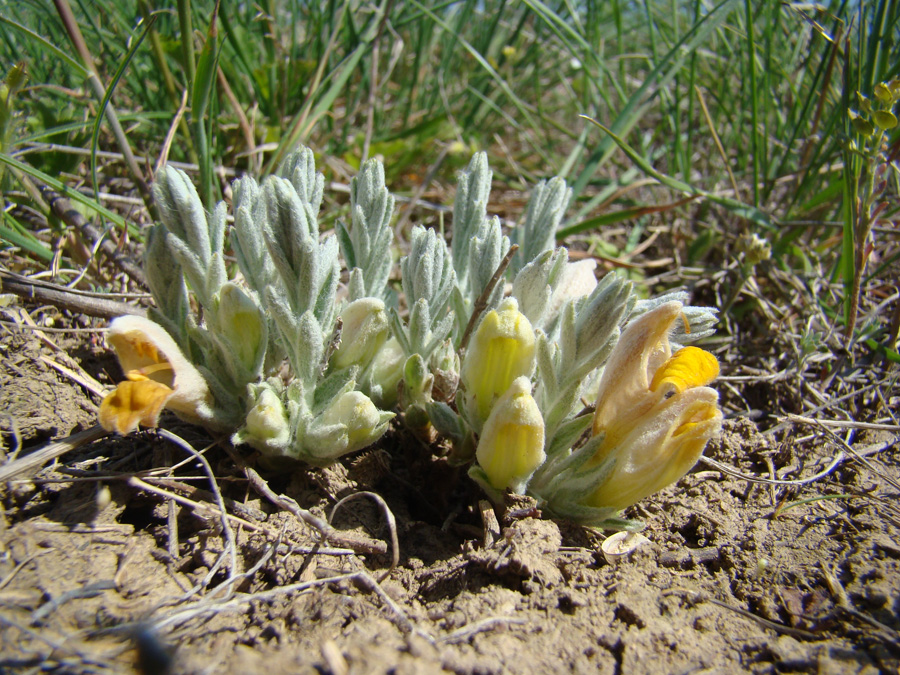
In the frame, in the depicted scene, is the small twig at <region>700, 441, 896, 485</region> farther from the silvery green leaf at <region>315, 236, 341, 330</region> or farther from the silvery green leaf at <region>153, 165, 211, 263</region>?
the silvery green leaf at <region>153, 165, 211, 263</region>

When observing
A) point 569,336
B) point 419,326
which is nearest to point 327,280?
point 419,326

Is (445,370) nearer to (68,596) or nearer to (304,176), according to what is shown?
(304,176)

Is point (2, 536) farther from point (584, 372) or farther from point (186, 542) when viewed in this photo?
point (584, 372)

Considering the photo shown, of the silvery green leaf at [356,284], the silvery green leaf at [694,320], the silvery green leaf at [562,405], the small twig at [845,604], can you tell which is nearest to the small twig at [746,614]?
the small twig at [845,604]

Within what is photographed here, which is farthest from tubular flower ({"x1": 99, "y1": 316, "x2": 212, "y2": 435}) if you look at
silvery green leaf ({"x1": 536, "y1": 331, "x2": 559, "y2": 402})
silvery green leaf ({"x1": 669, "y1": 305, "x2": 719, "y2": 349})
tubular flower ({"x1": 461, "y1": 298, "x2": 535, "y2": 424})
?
silvery green leaf ({"x1": 669, "y1": 305, "x2": 719, "y2": 349})

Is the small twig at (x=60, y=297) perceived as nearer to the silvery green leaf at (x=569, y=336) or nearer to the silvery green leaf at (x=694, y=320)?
the silvery green leaf at (x=569, y=336)
